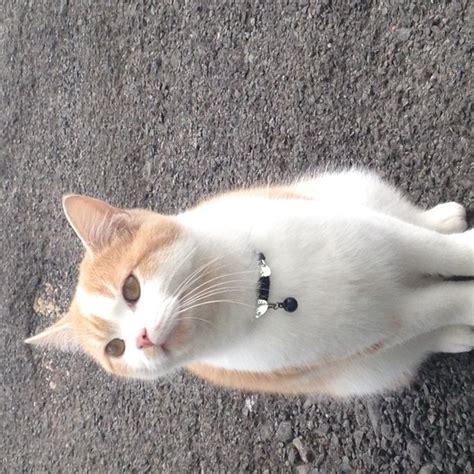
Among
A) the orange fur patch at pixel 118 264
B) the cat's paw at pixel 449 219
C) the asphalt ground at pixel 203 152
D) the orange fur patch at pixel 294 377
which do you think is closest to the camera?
the orange fur patch at pixel 118 264

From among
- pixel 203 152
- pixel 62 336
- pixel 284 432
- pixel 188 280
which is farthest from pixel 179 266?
pixel 203 152

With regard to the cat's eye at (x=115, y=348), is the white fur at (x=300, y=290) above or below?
above

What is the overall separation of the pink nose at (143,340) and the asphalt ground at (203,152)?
36.8 inches

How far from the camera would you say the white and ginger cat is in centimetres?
135

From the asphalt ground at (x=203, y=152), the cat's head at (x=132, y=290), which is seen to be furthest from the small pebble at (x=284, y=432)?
the cat's head at (x=132, y=290)

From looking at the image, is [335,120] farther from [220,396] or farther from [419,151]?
[220,396]

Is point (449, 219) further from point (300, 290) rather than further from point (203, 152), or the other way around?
point (203, 152)

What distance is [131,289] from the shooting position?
4.66ft

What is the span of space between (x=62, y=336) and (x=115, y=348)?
320mm

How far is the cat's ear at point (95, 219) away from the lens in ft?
4.83

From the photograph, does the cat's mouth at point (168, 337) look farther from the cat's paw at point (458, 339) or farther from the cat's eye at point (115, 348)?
the cat's paw at point (458, 339)

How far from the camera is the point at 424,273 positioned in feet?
4.91

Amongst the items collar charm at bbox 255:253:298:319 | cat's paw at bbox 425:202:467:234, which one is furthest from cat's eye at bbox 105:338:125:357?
cat's paw at bbox 425:202:467:234

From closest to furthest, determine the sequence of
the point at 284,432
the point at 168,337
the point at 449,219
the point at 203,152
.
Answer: the point at 168,337 → the point at 449,219 → the point at 284,432 → the point at 203,152
